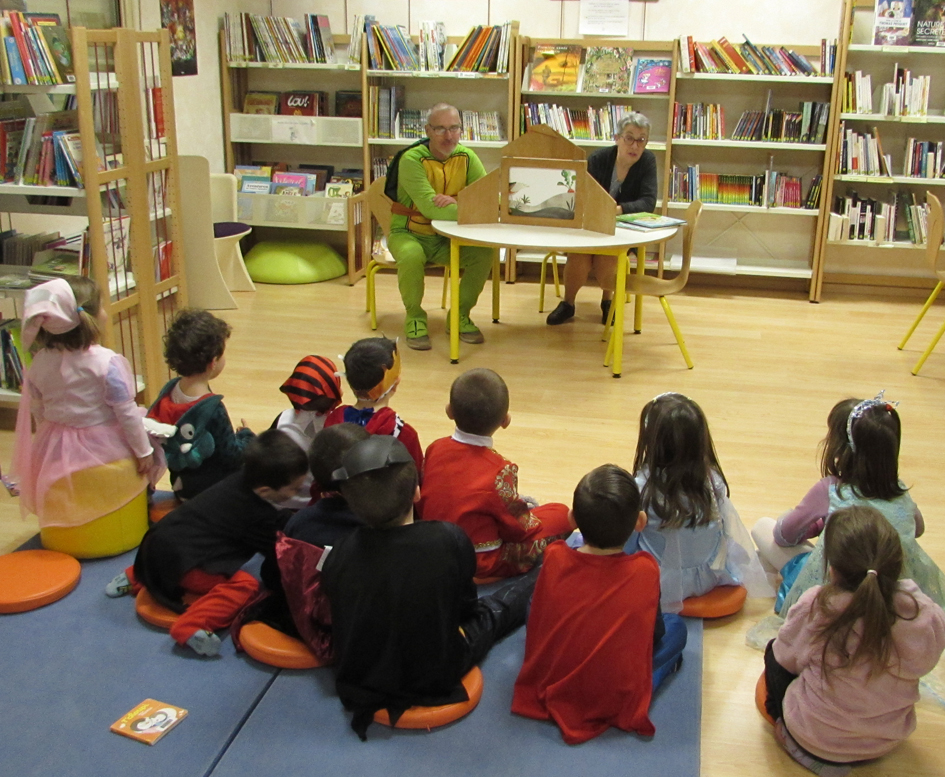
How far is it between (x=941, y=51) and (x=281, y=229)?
439 centimetres

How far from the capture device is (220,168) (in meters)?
6.56

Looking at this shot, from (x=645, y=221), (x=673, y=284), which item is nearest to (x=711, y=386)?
(x=673, y=284)

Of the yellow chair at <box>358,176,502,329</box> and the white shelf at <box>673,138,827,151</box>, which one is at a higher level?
the white shelf at <box>673,138,827,151</box>

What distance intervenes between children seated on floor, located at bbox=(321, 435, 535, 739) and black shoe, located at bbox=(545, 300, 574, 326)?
11.0 ft

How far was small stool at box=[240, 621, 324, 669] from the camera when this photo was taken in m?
2.29

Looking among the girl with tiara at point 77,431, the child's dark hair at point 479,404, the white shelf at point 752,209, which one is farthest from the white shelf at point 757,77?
the girl with tiara at point 77,431

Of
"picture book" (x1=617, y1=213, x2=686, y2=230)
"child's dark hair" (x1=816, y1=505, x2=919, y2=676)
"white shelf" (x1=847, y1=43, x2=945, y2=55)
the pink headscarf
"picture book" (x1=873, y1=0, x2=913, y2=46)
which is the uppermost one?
"picture book" (x1=873, y1=0, x2=913, y2=46)

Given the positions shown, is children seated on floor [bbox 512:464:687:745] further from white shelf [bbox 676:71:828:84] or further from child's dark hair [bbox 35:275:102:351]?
white shelf [bbox 676:71:828:84]

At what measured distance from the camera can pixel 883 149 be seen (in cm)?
611

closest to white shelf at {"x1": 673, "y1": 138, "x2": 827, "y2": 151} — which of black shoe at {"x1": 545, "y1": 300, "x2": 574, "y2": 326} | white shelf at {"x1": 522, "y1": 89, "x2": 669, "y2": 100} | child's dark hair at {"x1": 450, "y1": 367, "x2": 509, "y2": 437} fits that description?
white shelf at {"x1": 522, "y1": 89, "x2": 669, "y2": 100}

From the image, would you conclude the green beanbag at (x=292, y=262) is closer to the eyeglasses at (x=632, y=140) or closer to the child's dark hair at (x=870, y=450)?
the eyeglasses at (x=632, y=140)

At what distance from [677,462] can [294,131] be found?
15.7 feet

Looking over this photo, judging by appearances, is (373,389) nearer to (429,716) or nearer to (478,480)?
(478,480)

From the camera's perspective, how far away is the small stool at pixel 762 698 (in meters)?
2.19
